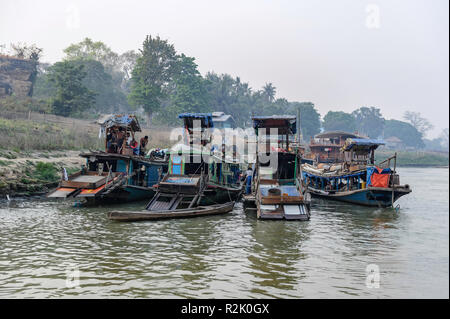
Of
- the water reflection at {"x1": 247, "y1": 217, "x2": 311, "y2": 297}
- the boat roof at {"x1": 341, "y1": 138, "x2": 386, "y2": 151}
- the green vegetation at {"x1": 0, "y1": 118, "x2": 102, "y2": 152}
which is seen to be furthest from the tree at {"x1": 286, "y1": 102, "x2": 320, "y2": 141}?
the water reflection at {"x1": 247, "y1": 217, "x2": 311, "y2": 297}

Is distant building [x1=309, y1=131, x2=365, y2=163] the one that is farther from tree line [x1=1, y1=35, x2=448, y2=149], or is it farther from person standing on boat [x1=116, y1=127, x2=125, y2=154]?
person standing on boat [x1=116, y1=127, x2=125, y2=154]

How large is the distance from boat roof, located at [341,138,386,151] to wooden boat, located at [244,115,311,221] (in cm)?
455

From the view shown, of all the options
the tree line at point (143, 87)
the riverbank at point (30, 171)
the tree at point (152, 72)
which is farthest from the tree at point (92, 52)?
the riverbank at point (30, 171)

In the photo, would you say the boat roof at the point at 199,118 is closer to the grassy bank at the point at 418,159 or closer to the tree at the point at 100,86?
the tree at the point at 100,86

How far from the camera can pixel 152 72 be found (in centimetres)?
5691

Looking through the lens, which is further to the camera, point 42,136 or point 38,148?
point 42,136

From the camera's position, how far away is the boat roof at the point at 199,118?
1933 cm

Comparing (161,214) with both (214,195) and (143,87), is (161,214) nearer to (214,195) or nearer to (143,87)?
(214,195)

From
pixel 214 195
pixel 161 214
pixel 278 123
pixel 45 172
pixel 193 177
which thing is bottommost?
pixel 161 214

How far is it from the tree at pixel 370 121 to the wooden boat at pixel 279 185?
101545mm

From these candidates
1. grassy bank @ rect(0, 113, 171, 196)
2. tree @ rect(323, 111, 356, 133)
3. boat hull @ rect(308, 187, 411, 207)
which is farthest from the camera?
tree @ rect(323, 111, 356, 133)

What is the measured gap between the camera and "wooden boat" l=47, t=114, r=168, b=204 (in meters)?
17.0

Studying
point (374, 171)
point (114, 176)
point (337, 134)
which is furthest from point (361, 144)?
point (337, 134)

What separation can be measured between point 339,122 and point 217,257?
306 feet
